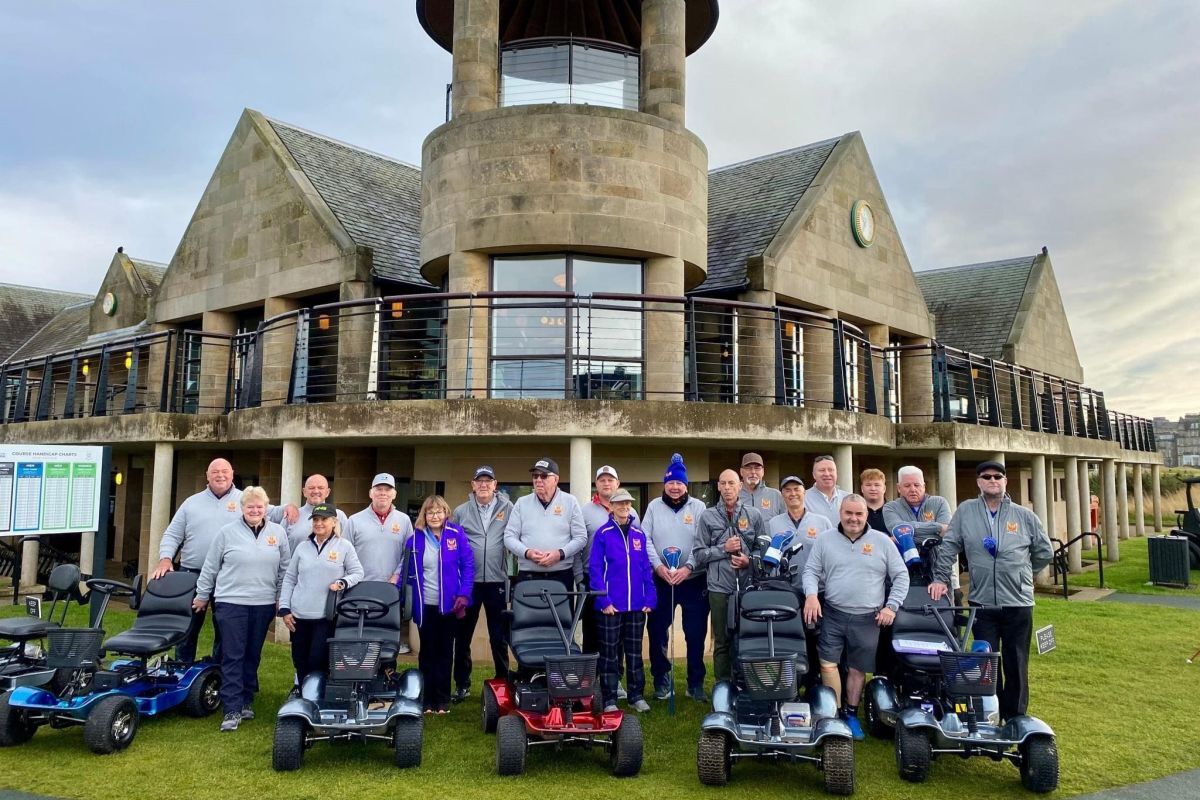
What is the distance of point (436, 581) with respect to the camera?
288 inches

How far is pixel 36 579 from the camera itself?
1681 cm

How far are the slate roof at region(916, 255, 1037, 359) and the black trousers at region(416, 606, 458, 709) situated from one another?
20474mm

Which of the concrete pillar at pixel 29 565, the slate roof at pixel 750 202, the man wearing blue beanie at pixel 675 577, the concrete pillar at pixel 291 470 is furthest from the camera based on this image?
the concrete pillar at pixel 29 565

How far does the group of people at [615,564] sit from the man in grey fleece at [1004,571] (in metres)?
0.01

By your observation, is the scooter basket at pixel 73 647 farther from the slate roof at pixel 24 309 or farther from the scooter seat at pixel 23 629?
the slate roof at pixel 24 309

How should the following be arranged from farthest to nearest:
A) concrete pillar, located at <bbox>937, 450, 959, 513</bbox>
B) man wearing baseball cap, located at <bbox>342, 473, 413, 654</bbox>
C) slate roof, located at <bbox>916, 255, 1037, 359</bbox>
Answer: slate roof, located at <bbox>916, 255, 1037, 359</bbox> < concrete pillar, located at <bbox>937, 450, 959, 513</bbox> < man wearing baseball cap, located at <bbox>342, 473, 413, 654</bbox>

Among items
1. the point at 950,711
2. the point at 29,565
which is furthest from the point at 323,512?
the point at 29,565

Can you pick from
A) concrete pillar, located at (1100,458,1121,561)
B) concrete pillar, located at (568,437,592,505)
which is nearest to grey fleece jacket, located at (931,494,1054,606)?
concrete pillar, located at (568,437,592,505)

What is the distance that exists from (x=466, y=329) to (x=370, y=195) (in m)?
7.14

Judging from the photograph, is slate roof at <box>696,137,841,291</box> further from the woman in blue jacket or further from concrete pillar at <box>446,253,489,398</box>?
the woman in blue jacket

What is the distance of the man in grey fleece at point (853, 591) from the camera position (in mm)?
6680

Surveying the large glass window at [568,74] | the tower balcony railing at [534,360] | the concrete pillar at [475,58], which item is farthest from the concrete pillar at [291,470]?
the large glass window at [568,74]

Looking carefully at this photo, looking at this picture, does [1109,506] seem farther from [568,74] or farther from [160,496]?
[160,496]

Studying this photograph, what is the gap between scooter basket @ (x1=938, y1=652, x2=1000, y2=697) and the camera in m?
5.91
